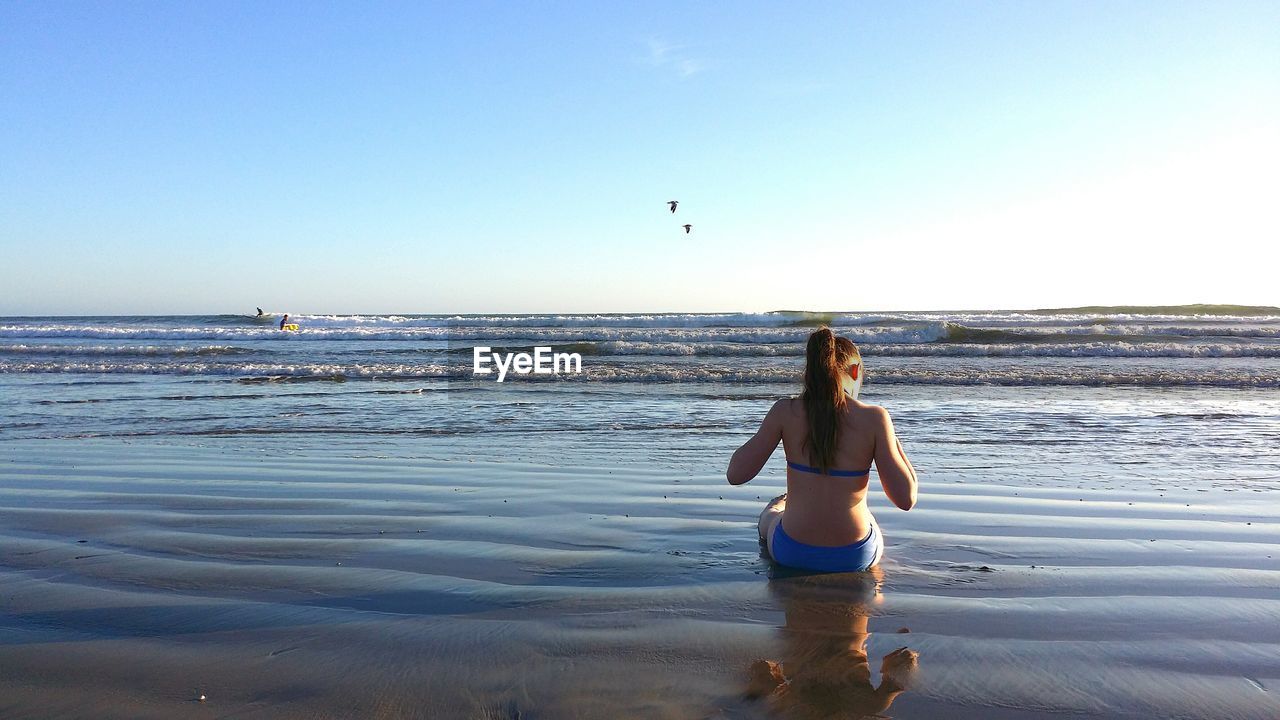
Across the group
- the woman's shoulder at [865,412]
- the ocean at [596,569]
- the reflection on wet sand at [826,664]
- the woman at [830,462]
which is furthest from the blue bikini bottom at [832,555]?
the woman's shoulder at [865,412]

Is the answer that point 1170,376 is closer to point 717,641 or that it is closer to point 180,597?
point 717,641

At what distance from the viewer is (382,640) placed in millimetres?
3174

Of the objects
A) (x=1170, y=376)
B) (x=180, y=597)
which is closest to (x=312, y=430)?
(x=180, y=597)

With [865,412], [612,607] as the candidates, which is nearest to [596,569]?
[612,607]

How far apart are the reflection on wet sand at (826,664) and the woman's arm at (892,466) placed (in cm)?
48

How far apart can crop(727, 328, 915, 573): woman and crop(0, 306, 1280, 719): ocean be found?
0.19 meters

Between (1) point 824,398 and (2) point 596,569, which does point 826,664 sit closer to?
(1) point 824,398

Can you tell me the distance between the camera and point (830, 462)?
4023 mm

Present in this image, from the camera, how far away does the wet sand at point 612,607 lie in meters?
2.73

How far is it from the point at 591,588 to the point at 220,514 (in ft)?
9.73

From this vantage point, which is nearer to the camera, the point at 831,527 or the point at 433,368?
the point at 831,527

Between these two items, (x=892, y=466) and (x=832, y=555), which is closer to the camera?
(x=892, y=466)

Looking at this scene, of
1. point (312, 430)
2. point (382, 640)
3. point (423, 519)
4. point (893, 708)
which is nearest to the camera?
point (893, 708)

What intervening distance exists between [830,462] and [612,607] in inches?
50.5
